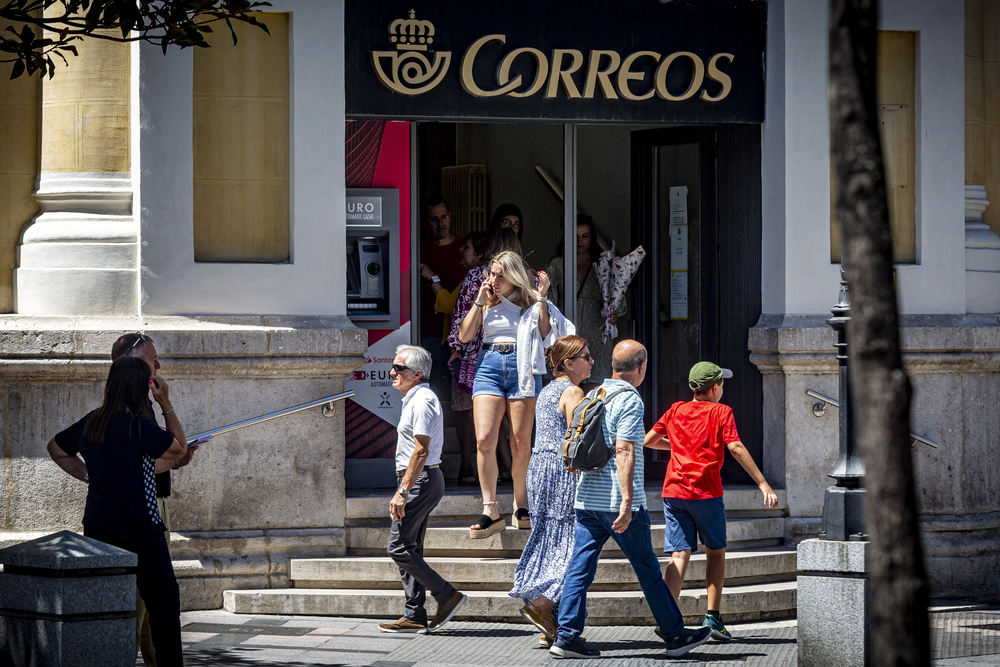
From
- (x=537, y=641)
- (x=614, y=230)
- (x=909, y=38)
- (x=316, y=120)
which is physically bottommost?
(x=537, y=641)

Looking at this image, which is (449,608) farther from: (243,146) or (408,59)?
(408,59)

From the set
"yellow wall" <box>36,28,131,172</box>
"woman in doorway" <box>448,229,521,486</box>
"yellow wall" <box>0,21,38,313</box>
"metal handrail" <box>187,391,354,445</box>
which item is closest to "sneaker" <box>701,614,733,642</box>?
"woman in doorway" <box>448,229,521,486</box>

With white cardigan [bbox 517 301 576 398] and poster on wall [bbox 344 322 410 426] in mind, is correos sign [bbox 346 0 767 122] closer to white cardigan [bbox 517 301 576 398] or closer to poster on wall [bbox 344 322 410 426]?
white cardigan [bbox 517 301 576 398]

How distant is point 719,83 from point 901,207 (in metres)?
1.78

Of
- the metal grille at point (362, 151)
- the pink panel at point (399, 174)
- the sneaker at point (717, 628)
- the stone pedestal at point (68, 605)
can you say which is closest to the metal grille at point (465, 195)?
the pink panel at point (399, 174)

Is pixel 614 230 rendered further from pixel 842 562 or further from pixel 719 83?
pixel 842 562

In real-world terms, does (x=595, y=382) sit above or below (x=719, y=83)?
below

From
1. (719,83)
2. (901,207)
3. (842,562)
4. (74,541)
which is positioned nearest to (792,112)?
(719,83)

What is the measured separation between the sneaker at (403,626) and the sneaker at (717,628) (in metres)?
1.71

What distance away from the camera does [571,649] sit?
7070mm

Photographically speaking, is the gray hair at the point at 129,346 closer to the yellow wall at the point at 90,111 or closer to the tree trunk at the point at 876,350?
the yellow wall at the point at 90,111

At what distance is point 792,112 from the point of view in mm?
9609

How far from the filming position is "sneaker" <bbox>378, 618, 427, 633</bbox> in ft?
25.3

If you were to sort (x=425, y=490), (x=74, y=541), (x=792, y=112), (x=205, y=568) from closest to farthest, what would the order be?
(x=74, y=541)
(x=425, y=490)
(x=205, y=568)
(x=792, y=112)
